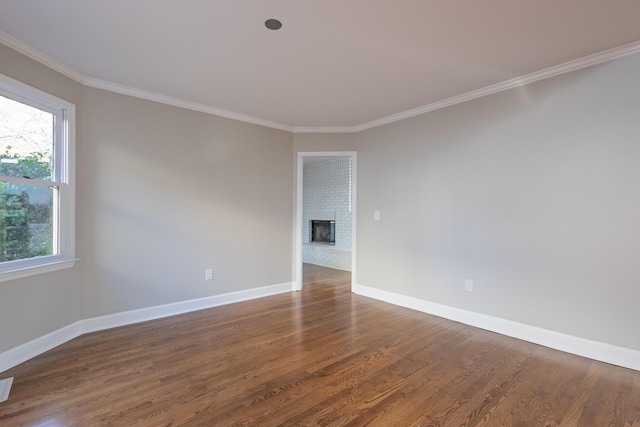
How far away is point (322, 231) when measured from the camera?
7.20 metres

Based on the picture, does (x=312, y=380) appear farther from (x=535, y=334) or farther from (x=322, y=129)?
(x=322, y=129)

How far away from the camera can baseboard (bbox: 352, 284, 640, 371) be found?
7.57 feet

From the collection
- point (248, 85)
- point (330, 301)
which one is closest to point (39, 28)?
point (248, 85)

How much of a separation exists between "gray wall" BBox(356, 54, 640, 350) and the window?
11.5 feet

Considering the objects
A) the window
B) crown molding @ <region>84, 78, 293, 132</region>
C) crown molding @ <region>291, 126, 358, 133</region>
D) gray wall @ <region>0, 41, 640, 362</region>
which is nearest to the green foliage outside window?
the window

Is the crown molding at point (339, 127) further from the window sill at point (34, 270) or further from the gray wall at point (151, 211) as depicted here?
the window sill at point (34, 270)

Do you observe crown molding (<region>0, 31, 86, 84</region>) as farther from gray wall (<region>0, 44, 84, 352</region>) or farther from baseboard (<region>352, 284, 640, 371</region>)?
baseboard (<region>352, 284, 640, 371</region>)

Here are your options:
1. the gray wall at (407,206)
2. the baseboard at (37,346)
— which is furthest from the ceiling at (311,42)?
the baseboard at (37,346)

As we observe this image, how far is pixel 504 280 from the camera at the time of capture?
2.94 metres

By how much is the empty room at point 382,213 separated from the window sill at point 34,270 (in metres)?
0.02

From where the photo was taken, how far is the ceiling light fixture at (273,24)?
79.4 inches

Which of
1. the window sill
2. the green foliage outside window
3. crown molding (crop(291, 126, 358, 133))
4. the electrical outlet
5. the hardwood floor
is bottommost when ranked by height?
the hardwood floor

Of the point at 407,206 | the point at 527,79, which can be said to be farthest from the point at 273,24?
the point at 407,206

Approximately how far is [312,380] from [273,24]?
2.46 metres
